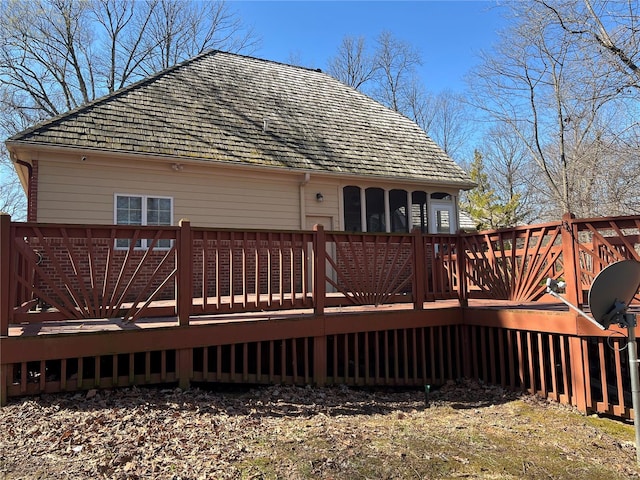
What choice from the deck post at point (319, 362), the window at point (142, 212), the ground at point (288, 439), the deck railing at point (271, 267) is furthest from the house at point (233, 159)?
the ground at point (288, 439)

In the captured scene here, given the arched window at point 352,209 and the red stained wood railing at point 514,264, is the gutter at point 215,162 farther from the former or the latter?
the red stained wood railing at point 514,264

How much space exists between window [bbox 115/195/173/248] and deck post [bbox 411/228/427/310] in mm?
4874

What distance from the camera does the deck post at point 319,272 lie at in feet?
19.2

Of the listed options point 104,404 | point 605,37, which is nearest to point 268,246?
point 104,404

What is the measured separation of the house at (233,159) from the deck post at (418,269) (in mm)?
3732

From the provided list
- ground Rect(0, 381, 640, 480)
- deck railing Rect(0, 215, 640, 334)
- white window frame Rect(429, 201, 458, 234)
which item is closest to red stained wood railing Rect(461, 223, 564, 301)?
deck railing Rect(0, 215, 640, 334)

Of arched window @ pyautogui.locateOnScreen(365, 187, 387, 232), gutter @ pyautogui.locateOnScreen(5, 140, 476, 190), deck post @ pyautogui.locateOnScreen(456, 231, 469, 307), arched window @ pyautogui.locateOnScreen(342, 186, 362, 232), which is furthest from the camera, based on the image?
arched window @ pyautogui.locateOnScreen(365, 187, 387, 232)

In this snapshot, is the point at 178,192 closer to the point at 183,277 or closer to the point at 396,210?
the point at 183,277

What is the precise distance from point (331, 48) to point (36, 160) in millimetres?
24729

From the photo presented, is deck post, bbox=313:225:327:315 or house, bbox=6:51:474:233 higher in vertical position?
house, bbox=6:51:474:233

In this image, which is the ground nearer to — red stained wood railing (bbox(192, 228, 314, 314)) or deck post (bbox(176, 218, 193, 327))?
deck post (bbox(176, 218, 193, 327))

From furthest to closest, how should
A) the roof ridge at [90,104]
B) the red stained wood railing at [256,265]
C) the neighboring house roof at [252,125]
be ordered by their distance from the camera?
the neighboring house roof at [252,125] → the roof ridge at [90,104] → the red stained wood railing at [256,265]

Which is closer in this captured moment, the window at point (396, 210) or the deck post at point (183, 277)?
the deck post at point (183, 277)

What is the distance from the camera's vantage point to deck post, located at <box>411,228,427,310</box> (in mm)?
6598
